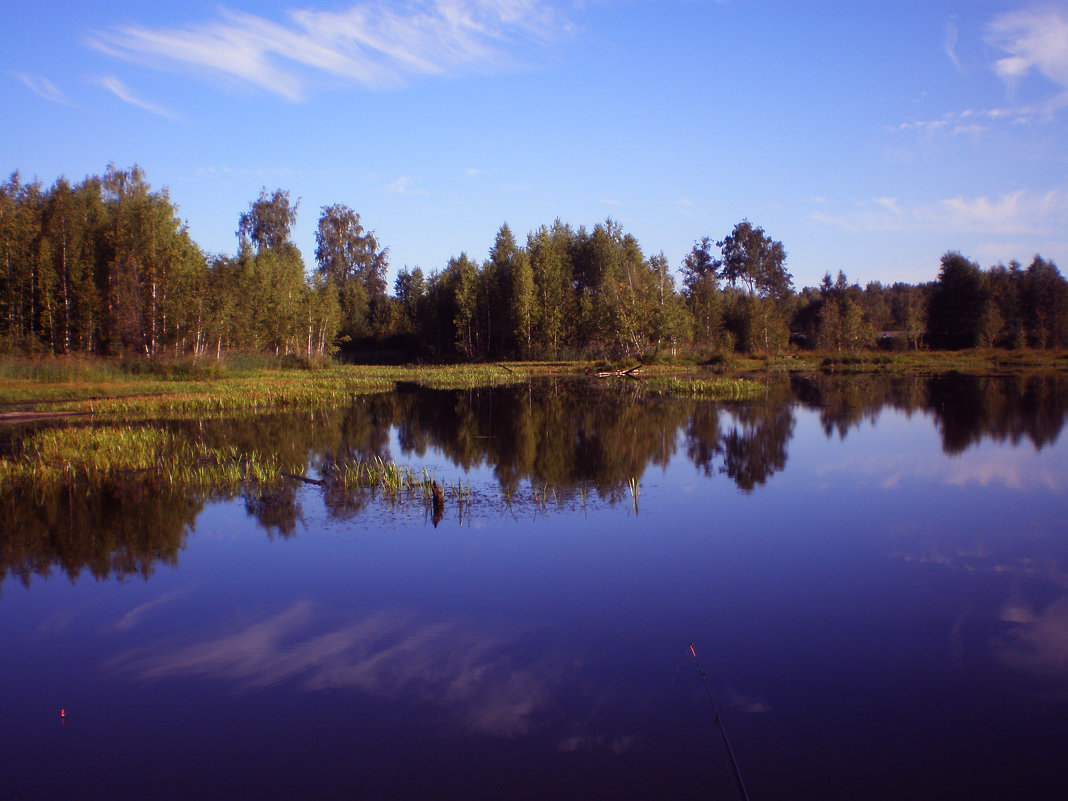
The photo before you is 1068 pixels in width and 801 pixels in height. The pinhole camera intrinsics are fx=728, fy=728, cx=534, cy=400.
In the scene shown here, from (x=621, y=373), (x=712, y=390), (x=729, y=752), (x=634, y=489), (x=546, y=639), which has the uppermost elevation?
(x=621, y=373)

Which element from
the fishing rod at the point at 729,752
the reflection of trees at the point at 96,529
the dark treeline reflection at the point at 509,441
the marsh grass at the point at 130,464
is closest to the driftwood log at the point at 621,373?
the dark treeline reflection at the point at 509,441

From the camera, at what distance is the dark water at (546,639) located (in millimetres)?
4797

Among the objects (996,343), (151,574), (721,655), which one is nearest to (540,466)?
(151,574)

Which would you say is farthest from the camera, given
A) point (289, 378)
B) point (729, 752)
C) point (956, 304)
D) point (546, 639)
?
point (956, 304)

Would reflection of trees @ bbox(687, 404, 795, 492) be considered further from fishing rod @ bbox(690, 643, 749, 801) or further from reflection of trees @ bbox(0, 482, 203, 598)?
reflection of trees @ bbox(0, 482, 203, 598)

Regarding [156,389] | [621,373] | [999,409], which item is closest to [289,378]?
[156,389]

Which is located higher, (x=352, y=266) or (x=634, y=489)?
(x=352, y=266)

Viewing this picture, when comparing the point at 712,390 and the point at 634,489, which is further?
the point at 712,390

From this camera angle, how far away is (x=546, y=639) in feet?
21.7

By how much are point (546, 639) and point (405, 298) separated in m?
67.6

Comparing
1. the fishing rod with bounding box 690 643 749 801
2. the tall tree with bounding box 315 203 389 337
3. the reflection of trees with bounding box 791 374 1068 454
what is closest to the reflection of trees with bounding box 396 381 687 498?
the reflection of trees with bounding box 791 374 1068 454

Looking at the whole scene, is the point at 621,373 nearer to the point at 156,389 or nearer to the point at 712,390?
the point at 712,390

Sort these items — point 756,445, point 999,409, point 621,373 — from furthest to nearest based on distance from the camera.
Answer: point 621,373, point 999,409, point 756,445

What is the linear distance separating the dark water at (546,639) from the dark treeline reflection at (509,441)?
0.38 ft
